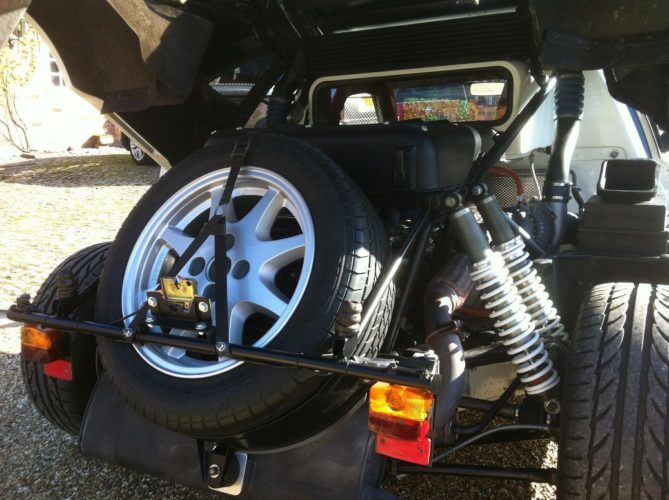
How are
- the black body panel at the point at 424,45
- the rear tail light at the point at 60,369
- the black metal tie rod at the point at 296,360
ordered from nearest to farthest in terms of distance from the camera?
the black metal tie rod at the point at 296,360 → the rear tail light at the point at 60,369 → the black body panel at the point at 424,45

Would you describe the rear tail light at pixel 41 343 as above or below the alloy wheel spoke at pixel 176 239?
below

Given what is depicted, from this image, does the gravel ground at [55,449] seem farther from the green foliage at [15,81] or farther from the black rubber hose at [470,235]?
the green foliage at [15,81]

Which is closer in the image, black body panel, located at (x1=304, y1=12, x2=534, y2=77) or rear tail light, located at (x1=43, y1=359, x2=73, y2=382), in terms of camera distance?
rear tail light, located at (x1=43, y1=359, x2=73, y2=382)

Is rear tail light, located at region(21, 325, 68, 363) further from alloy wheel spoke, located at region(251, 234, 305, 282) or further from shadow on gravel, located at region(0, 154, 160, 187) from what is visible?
shadow on gravel, located at region(0, 154, 160, 187)

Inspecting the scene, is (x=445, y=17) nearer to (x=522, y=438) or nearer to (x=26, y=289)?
(x=522, y=438)

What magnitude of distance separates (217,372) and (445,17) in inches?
79.5

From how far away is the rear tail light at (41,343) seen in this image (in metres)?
2.44

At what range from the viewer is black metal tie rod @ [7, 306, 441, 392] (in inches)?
64.3

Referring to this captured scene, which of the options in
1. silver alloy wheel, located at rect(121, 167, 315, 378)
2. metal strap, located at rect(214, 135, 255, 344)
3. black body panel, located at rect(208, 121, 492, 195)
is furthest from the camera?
black body panel, located at rect(208, 121, 492, 195)

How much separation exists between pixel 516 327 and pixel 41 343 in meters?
1.78

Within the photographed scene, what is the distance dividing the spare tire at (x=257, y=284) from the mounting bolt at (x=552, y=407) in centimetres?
62

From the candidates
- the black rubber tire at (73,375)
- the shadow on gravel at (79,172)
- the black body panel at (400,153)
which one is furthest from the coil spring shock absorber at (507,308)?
the shadow on gravel at (79,172)

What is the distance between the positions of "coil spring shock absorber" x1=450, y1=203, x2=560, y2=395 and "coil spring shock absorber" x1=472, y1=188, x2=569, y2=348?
0.08 metres

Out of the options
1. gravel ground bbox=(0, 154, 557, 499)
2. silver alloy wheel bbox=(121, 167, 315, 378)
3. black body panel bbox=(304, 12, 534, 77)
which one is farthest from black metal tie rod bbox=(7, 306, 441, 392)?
black body panel bbox=(304, 12, 534, 77)
